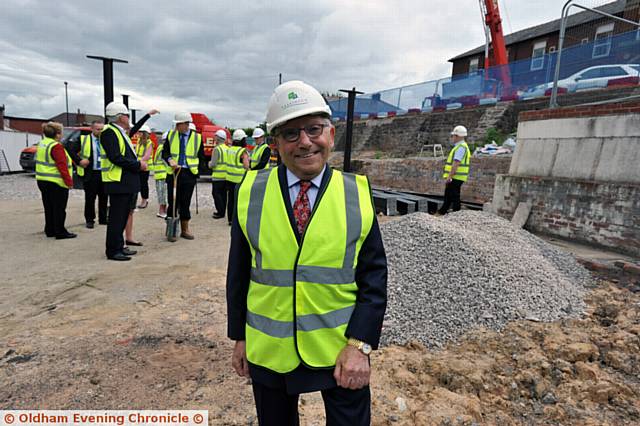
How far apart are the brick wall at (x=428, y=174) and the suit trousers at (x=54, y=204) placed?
10.1 metres

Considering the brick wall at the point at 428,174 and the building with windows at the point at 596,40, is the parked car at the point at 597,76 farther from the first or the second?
the brick wall at the point at 428,174

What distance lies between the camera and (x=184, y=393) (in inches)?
99.4

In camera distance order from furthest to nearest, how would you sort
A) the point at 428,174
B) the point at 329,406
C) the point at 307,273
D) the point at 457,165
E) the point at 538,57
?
the point at 538,57
the point at 428,174
the point at 457,165
the point at 329,406
the point at 307,273

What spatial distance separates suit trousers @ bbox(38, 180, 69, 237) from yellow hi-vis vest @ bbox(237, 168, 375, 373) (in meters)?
6.05

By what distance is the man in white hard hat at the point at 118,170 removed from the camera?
495 cm

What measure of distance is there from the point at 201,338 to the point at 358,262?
226 cm

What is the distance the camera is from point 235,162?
8328 millimetres

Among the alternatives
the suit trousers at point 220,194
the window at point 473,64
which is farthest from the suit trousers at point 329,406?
the window at point 473,64

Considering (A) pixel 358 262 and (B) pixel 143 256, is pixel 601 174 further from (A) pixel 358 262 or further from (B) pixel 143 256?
(B) pixel 143 256

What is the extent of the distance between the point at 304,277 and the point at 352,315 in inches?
10.3

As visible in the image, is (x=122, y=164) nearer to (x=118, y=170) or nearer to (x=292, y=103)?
(x=118, y=170)

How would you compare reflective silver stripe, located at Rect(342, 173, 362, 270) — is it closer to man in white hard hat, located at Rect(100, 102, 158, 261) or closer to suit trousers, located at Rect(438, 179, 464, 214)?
man in white hard hat, located at Rect(100, 102, 158, 261)

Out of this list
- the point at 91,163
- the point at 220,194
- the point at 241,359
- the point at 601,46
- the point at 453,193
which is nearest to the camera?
the point at 241,359

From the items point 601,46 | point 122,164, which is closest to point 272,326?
point 122,164
